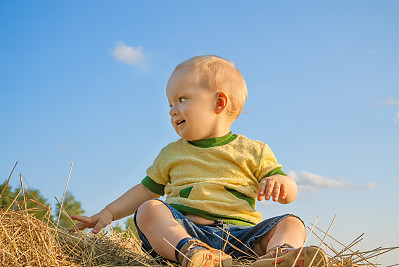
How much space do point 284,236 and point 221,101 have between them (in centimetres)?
95

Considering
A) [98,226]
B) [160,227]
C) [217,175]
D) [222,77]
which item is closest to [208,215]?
[217,175]

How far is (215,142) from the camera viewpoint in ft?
9.18

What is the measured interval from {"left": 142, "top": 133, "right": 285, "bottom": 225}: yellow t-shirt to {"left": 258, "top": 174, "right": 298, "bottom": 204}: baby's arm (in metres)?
0.14

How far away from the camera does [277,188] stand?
2.40 metres

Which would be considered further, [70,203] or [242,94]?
[70,203]

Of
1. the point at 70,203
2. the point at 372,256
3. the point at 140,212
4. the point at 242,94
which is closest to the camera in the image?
the point at 372,256

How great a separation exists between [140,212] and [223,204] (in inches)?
19.6

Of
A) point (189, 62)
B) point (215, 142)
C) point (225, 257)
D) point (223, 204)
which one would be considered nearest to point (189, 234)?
point (223, 204)

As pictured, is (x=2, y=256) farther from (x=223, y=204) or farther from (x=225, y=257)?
(x=223, y=204)

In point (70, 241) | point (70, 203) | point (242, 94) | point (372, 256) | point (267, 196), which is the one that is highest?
point (242, 94)

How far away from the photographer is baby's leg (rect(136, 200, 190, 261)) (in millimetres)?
2193

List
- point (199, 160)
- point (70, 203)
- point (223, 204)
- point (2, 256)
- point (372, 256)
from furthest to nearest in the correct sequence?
point (70, 203) < point (199, 160) < point (223, 204) < point (372, 256) < point (2, 256)

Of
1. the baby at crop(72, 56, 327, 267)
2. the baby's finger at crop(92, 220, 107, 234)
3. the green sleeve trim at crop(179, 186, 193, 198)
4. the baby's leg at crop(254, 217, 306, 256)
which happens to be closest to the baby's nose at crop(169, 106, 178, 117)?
the baby at crop(72, 56, 327, 267)

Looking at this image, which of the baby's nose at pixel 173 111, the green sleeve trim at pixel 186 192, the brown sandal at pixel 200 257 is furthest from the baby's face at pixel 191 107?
the brown sandal at pixel 200 257
